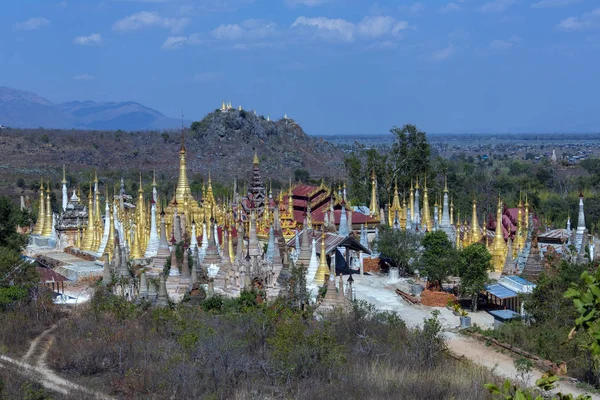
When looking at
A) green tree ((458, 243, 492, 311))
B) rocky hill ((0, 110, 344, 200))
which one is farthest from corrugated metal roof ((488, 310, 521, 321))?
rocky hill ((0, 110, 344, 200))

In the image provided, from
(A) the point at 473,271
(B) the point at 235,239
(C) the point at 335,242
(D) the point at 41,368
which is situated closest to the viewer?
(D) the point at 41,368

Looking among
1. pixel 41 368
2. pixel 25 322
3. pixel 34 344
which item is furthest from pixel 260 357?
pixel 25 322

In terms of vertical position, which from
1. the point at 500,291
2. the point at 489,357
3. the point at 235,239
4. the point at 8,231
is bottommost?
the point at 489,357

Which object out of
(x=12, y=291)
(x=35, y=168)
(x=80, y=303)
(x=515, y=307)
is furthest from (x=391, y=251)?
(x=35, y=168)

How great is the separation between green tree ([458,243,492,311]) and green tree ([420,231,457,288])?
5.39ft

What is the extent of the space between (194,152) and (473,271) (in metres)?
83.9

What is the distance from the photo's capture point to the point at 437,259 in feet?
83.9

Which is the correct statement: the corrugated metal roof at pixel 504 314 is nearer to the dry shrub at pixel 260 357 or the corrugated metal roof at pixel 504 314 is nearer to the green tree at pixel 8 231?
the dry shrub at pixel 260 357

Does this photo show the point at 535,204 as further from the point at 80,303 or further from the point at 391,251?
the point at 80,303

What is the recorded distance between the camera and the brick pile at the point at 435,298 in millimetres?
24234

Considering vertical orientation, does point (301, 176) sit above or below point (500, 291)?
above

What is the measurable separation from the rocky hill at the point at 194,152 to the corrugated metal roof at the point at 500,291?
2411 inches

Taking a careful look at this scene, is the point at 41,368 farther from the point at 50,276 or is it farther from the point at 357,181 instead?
the point at 357,181

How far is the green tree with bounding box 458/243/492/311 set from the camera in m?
23.3
